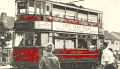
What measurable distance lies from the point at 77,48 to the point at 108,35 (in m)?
61.2

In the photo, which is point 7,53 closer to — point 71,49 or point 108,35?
point 71,49

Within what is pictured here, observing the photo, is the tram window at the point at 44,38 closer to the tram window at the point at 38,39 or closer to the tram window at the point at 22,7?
the tram window at the point at 38,39

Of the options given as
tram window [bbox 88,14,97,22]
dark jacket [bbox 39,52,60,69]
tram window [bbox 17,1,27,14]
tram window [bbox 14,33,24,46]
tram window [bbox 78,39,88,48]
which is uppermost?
tram window [bbox 17,1,27,14]

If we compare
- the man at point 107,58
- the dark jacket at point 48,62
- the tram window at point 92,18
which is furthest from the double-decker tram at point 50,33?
the dark jacket at point 48,62

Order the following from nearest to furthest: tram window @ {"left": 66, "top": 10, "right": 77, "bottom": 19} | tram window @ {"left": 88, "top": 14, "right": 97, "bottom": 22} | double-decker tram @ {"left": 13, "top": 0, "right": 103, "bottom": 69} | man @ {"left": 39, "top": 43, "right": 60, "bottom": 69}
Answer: man @ {"left": 39, "top": 43, "right": 60, "bottom": 69} < double-decker tram @ {"left": 13, "top": 0, "right": 103, "bottom": 69} < tram window @ {"left": 66, "top": 10, "right": 77, "bottom": 19} < tram window @ {"left": 88, "top": 14, "right": 97, "bottom": 22}

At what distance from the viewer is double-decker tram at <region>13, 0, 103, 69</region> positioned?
20.5 m

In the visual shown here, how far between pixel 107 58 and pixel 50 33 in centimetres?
866

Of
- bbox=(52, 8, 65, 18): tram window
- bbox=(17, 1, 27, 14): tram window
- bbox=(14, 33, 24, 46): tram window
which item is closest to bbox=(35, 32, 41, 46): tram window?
bbox=(14, 33, 24, 46): tram window

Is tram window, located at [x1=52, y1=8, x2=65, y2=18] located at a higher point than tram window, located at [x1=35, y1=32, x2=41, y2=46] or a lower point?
higher

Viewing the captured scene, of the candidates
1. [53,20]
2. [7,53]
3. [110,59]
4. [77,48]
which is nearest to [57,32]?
[53,20]

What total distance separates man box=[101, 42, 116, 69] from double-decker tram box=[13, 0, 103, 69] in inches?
310

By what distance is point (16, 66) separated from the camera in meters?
21.3

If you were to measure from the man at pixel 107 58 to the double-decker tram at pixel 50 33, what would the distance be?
310 inches

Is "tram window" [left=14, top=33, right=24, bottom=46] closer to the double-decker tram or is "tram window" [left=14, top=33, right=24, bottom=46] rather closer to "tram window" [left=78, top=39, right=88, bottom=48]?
the double-decker tram
